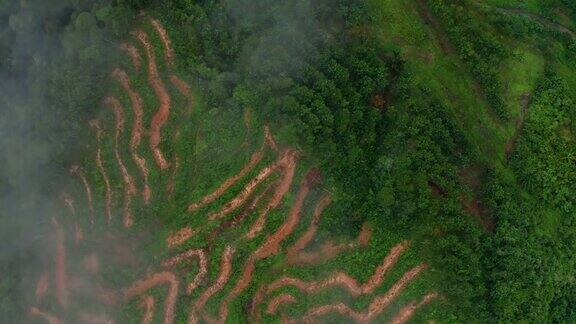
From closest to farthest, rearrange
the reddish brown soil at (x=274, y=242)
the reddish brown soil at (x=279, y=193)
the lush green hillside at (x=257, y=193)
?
1. the lush green hillside at (x=257, y=193)
2. the reddish brown soil at (x=279, y=193)
3. the reddish brown soil at (x=274, y=242)

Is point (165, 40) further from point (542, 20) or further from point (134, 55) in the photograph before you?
point (542, 20)

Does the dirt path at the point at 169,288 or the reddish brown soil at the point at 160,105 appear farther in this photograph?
the reddish brown soil at the point at 160,105

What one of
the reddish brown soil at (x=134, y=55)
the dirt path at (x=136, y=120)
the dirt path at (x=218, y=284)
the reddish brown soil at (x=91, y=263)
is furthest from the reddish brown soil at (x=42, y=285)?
the reddish brown soil at (x=134, y=55)

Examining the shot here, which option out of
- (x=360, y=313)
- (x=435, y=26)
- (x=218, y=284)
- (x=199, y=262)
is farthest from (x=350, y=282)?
(x=435, y=26)

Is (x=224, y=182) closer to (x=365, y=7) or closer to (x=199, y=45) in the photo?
(x=199, y=45)

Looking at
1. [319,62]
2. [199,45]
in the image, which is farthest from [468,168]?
[199,45]

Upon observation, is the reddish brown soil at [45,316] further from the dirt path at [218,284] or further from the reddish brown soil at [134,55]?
the reddish brown soil at [134,55]
